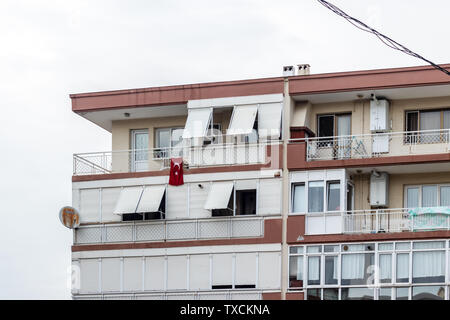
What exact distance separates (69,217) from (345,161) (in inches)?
398

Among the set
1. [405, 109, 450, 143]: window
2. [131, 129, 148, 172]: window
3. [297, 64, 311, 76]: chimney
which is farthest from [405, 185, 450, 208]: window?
[131, 129, 148, 172]: window

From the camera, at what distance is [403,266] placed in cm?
4366

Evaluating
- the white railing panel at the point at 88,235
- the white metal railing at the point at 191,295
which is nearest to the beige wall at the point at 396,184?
the white metal railing at the point at 191,295

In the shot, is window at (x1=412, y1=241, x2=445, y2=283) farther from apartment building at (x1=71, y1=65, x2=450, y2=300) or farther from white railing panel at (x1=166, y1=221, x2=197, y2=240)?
white railing panel at (x1=166, y1=221, x2=197, y2=240)

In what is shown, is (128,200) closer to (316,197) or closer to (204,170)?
(204,170)

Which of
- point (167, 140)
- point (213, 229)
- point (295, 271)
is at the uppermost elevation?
point (167, 140)

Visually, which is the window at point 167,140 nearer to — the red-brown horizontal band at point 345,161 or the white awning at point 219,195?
the white awning at point 219,195

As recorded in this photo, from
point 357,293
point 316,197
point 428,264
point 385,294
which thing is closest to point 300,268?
point 357,293

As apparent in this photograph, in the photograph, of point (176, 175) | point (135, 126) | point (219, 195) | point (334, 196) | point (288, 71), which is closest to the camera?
point (334, 196)

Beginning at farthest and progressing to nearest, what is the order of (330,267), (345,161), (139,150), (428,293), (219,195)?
(139,150) < (219,195) < (345,161) < (330,267) < (428,293)

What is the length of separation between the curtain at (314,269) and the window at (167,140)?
21.8 feet
